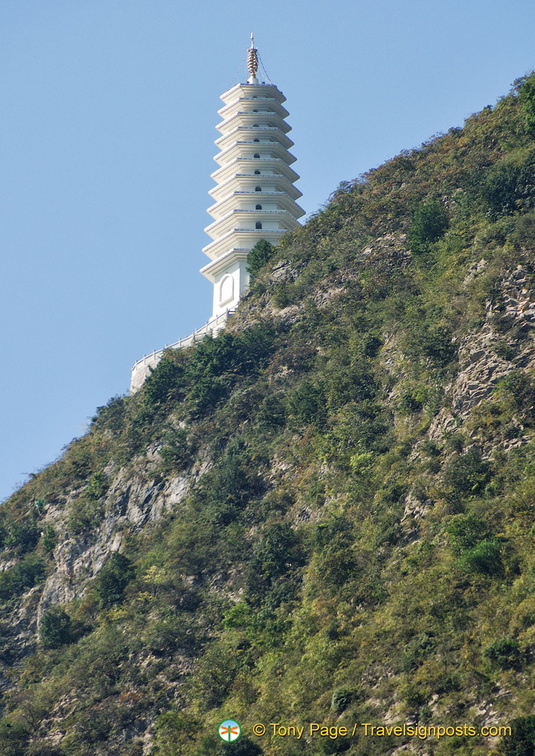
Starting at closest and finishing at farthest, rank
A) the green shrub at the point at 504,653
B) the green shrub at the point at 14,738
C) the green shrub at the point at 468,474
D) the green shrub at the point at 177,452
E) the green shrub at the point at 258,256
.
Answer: the green shrub at the point at 504,653 → the green shrub at the point at 468,474 → the green shrub at the point at 14,738 → the green shrub at the point at 177,452 → the green shrub at the point at 258,256

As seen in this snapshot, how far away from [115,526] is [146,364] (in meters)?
19.0

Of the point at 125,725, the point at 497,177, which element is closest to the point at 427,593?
the point at 125,725

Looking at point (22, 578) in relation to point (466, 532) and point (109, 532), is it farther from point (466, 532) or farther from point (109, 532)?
point (466, 532)

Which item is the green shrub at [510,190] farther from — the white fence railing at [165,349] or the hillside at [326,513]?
the white fence railing at [165,349]

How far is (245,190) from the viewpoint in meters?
79.4

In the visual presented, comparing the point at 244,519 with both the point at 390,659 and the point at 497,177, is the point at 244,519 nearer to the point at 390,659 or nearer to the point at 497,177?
the point at 390,659

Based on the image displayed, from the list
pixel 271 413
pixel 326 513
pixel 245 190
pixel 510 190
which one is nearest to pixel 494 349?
pixel 326 513

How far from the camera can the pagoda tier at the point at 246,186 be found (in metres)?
74.4

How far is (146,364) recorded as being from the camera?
70.6 m

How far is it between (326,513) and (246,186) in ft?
133

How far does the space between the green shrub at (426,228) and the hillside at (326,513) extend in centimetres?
13

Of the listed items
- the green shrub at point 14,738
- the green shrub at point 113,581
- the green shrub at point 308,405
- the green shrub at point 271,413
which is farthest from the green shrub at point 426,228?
the green shrub at point 14,738

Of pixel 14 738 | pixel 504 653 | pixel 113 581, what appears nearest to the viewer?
pixel 504 653

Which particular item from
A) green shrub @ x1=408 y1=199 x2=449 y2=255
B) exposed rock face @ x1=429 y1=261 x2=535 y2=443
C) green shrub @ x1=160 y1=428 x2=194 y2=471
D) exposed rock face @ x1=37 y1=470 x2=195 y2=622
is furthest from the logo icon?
green shrub @ x1=408 y1=199 x2=449 y2=255
